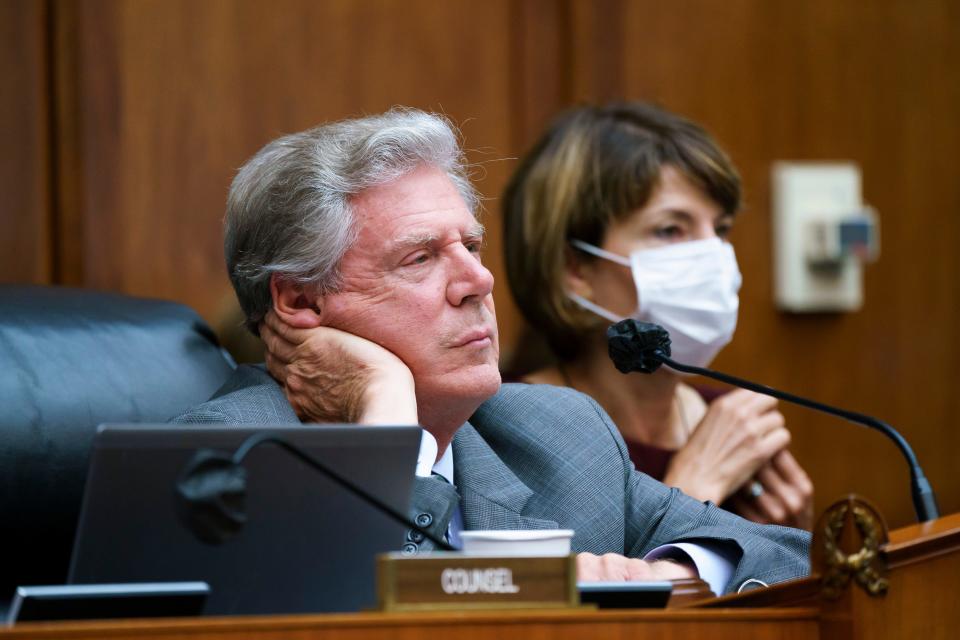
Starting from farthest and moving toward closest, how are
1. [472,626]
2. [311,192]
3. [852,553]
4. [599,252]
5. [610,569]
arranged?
[599,252], [311,192], [610,569], [852,553], [472,626]

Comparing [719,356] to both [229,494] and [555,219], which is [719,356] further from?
[229,494]

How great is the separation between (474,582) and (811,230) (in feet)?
7.73

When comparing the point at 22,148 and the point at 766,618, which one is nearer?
the point at 766,618

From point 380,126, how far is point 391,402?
47 cm

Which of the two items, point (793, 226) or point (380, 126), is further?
point (793, 226)

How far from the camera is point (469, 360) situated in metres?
1.91

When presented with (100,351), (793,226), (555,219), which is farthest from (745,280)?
(100,351)

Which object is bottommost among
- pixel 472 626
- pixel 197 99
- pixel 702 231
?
pixel 472 626

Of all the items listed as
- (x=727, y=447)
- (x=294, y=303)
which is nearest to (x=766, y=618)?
(x=294, y=303)

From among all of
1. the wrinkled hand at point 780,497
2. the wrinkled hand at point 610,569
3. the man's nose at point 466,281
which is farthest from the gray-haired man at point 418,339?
the wrinkled hand at point 780,497

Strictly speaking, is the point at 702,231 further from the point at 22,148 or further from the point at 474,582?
the point at 474,582

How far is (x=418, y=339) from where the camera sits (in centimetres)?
192

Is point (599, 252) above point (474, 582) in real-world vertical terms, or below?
above

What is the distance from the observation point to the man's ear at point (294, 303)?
6.46ft
